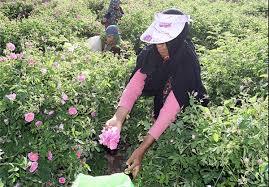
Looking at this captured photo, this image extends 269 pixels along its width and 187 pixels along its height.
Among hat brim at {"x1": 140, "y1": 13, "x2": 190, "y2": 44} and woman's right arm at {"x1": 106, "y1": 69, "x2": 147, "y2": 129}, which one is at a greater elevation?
hat brim at {"x1": 140, "y1": 13, "x2": 190, "y2": 44}

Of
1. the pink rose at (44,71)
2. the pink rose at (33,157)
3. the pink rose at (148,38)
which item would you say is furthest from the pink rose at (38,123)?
the pink rose at (148,38)

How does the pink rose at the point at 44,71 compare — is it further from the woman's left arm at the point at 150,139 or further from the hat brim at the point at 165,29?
the woman's left arm at the point at 150,139

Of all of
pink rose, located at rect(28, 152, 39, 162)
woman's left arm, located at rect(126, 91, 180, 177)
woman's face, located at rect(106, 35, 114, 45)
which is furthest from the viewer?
woman's face, located at rect(106, 35, 114, 45)

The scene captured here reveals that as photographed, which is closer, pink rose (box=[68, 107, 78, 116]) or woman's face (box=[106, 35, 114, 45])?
pink rose (box=[68, 107, 78, 116])

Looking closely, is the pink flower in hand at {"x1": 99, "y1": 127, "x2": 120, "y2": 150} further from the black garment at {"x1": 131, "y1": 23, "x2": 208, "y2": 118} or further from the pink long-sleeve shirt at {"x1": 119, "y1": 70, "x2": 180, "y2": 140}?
the black garment at {"x1": 131, "y1": 23, "x2": 208, "y2": 118}

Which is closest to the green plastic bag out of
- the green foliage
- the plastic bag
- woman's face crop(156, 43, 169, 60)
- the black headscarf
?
the green foliage

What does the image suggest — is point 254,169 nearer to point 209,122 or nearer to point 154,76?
point 209,122

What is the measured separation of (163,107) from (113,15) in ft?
16.4

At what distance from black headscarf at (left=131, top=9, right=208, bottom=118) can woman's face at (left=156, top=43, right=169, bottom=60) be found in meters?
0.03

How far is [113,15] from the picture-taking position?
771 cm

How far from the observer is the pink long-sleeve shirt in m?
2.82

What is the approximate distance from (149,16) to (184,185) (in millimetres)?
4740

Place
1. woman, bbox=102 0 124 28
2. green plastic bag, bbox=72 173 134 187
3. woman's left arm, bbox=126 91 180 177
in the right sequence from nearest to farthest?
green plastic bag, bbox=72 173 134 187
woman's left arm, bbox=126 91 180 177
woman, bbox=102 0 124 28

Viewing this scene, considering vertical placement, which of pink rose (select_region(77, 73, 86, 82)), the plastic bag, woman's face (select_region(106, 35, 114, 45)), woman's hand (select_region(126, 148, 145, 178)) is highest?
pink rose (select_region(77, 73, 86, 82))
